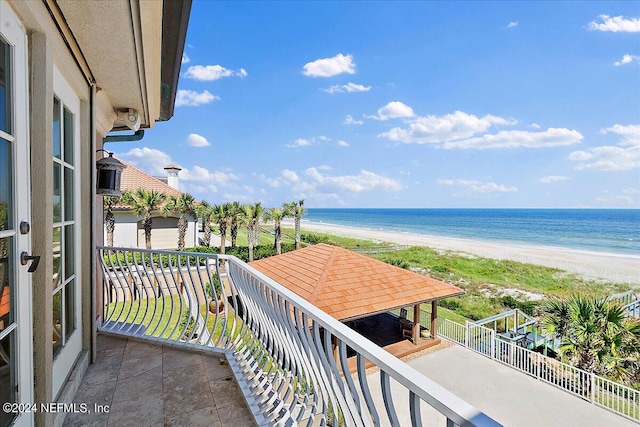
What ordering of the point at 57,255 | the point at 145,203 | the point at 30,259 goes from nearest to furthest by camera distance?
the point at 30,259 < the point at 57,255 < the point at 145,203

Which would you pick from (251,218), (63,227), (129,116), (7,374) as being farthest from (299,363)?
(251,218)

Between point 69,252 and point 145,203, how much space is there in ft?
52.8

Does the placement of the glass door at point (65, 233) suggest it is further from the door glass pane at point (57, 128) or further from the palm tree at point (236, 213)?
the palm tree at point (236, 213)

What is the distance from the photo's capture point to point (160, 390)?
6.93 ft

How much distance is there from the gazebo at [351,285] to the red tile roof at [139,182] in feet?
38.4

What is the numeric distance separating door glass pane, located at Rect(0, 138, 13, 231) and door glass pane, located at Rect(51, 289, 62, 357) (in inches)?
31.8

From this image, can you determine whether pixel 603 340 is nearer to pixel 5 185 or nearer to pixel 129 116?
pixel 129 116

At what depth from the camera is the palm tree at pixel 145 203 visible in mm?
16297

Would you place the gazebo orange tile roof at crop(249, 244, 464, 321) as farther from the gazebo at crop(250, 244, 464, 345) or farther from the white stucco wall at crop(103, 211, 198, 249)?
the white stucco wall at crop(103, 211, 198, 249)

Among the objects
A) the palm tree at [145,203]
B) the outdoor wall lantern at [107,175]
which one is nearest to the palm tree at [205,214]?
the palm tree at [145,203]

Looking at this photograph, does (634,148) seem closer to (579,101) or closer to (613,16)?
(579,101)

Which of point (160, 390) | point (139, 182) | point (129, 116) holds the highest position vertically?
point (139, 182)

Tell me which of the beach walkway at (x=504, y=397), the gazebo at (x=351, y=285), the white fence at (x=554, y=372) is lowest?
the beach walkway at (x=504, y=397)

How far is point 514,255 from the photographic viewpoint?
102ft
